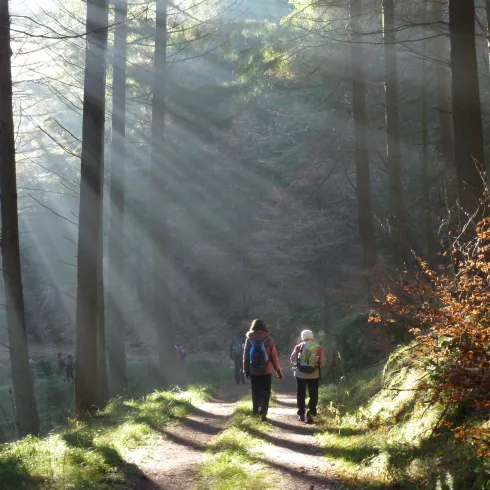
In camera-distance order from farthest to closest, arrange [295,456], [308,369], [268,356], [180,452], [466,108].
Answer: [268,356], [308,369], [466,108], [180,452], [295,456]

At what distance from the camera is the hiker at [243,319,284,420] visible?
432 inches

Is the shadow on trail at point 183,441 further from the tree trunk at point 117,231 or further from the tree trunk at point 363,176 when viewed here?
the tree trunk at point 363,176

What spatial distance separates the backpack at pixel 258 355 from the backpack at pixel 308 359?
1.92 feet

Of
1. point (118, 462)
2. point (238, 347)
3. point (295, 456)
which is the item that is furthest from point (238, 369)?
point (118, 462)

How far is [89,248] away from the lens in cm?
1122

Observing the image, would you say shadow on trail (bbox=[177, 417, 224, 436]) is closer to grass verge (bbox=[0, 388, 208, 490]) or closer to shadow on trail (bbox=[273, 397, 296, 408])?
grass verge (bbox=[0, 388, 208, 490])

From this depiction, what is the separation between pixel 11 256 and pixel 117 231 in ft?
19.7

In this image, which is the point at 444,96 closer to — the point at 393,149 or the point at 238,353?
the point at 393,149

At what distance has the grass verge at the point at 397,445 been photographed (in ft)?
16.7

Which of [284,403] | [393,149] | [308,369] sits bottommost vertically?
[284,403]

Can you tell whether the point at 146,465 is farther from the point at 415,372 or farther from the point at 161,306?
the point at 161,306

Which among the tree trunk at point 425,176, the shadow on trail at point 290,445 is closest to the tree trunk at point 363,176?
the tree trunk at point 425,176

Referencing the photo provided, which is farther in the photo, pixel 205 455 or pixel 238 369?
pixel 238 369

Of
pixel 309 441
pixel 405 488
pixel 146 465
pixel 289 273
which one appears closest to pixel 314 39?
pixel 309 441
